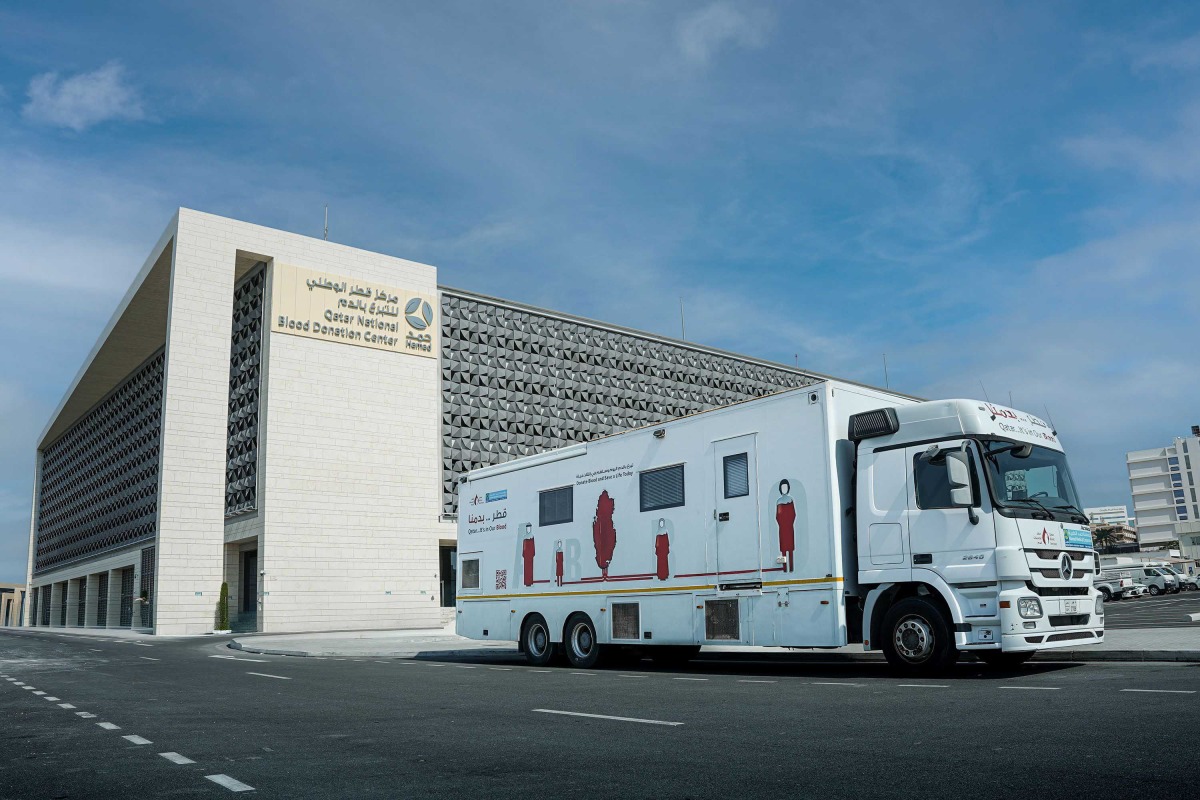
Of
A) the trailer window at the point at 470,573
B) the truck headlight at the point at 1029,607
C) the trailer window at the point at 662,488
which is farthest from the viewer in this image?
the trailer window at the point at 470,573

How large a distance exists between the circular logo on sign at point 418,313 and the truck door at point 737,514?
4101 cm

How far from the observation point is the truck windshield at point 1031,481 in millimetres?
12180

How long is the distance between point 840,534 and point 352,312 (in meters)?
42.3

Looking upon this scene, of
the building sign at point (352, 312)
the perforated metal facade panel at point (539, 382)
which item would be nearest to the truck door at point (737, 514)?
the perforated metal facade panel at point (539, 382)

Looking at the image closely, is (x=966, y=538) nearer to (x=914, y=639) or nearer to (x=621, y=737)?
(x=914, y=639)

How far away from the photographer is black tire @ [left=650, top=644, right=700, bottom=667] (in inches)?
685

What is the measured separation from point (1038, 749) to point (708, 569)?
8551 mm

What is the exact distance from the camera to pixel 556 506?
18.1 meters

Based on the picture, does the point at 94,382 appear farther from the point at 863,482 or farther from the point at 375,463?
the point at 863,482

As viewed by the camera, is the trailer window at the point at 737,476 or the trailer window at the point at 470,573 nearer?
the trailer window at the point at 737,476

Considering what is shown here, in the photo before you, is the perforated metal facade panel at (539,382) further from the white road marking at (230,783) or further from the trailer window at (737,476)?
the white road marking at (230,783)

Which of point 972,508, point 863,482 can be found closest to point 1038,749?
point 972,508

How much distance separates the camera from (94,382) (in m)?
74.9

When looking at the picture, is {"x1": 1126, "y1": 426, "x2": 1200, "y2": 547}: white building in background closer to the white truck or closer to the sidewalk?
the sidewalk
